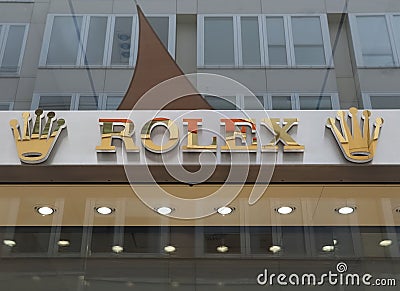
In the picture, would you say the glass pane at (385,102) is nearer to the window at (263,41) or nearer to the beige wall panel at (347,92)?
the beige wall panel at (347,92)

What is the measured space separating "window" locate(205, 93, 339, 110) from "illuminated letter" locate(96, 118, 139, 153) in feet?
2.98

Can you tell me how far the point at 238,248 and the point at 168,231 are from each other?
76cm

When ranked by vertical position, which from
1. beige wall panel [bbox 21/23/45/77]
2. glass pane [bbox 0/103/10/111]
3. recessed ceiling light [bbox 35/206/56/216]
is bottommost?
recessed ceiling light [bbox 35/206/56/216]

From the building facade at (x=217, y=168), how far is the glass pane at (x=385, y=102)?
0.4 inches

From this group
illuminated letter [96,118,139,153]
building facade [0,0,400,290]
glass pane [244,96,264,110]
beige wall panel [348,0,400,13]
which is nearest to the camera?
illuminated letter [96,118,139,153]

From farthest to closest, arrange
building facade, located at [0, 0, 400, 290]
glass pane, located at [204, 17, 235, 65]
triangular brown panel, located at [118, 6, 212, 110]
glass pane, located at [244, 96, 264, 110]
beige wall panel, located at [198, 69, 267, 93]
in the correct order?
glass pane, located at [204, 17, 235, 65], beige wall panel, located at [198, 69, 267, 93], glass pane, located at [244, 96, 264, 110], triangular brown panel, located at [118, 6, 212, 110], building facade, located at [0, 0, 400, 290]

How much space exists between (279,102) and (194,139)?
3.50 feet

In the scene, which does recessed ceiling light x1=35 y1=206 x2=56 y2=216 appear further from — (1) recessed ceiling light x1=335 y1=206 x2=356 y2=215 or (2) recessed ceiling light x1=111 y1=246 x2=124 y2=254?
(1) recessed ceiling light x1=335 y1=206 x2=356 y2=215

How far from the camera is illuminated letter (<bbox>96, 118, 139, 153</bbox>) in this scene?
4.89 m

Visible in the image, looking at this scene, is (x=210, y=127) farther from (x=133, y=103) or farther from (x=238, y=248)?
(x=238, y=248)

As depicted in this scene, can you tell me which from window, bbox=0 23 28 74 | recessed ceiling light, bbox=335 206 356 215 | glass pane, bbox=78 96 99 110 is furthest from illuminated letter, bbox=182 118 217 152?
window, bbox=0 23 28 74

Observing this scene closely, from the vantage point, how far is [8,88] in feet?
18.3

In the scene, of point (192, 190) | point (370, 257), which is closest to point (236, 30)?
point (192, 190)

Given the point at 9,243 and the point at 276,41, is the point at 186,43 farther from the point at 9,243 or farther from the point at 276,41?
the point at 9,243
